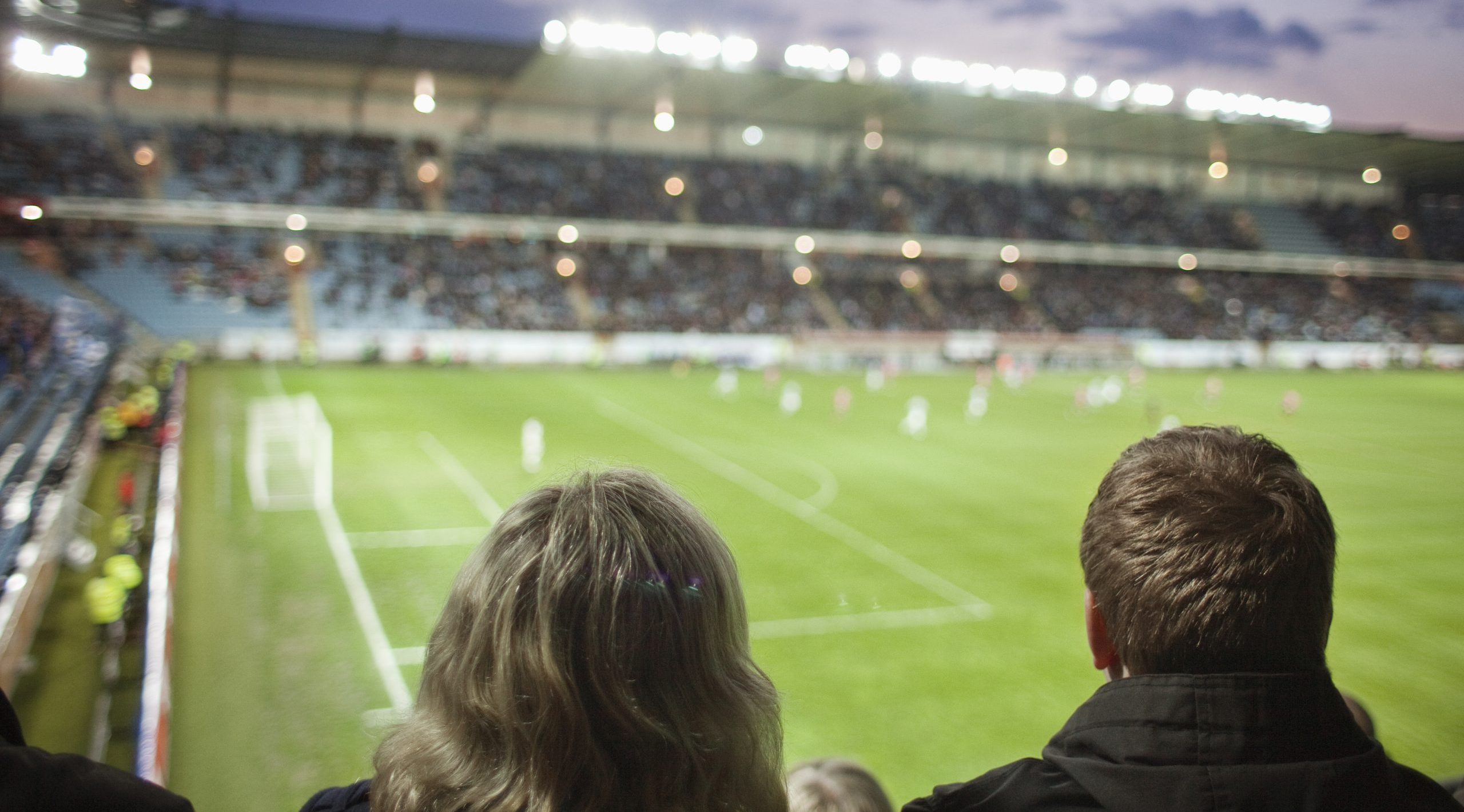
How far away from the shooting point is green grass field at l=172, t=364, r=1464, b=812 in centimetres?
931

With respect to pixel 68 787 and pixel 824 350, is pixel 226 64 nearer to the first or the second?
pixel 824 350

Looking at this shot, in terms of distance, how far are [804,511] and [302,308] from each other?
3287 cm

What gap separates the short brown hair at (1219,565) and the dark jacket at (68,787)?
6.34 feet

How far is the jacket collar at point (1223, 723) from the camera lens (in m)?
1.84

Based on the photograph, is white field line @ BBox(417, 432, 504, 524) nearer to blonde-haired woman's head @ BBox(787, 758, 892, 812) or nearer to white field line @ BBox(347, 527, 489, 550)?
white field line @ BBox(347, 527, 489, 550)

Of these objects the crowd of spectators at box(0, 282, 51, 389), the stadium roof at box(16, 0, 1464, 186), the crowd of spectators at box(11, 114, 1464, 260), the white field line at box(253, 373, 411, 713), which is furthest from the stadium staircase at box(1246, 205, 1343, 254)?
the crowd of spectators at box(0, 282, 51, 389)

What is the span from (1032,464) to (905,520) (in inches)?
270

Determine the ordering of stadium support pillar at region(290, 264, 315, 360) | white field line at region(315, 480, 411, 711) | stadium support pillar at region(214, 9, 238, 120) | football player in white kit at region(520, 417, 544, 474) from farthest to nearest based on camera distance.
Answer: stadium support pillar at region(290, 264, 315, 360), stadium support pillar at region(214, 9, 238, 120), football player in white kit at region(520, 417, 544, 474), white field line at region(315, 480, 411, 711)

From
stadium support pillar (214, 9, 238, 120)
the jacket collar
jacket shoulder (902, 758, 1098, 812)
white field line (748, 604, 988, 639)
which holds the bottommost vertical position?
white field line (748, 604, 988, 639)

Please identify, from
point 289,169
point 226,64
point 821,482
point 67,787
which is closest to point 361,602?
Result: point 821,482

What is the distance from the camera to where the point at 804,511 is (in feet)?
58.5

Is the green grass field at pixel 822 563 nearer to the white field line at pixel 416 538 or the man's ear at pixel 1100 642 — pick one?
the white field line at pixel 416 538

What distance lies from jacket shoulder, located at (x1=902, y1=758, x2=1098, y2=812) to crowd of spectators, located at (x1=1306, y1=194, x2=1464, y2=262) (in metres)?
76.5

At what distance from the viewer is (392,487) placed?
60.6ft
